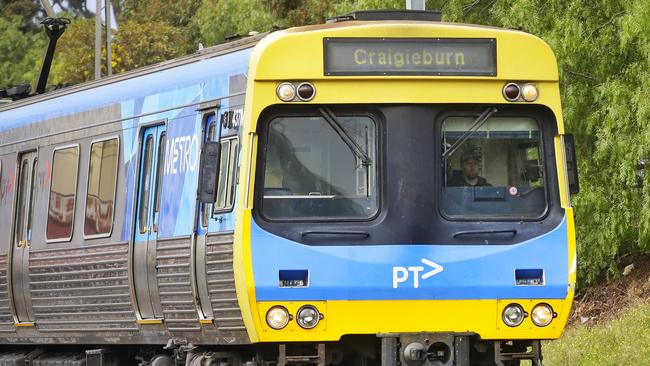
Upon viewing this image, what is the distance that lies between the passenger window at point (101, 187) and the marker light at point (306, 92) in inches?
131

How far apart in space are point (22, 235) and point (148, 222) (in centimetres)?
329

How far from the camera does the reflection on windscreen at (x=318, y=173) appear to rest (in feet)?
42.2

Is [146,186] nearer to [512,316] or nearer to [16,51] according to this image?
[512,316]

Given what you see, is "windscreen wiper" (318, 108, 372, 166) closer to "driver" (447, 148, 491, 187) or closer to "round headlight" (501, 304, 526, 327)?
"driver" (447, 148, 491, 187)

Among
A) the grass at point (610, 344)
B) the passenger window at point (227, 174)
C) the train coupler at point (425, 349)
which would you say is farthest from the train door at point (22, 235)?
the train coupler at point (425, 349)

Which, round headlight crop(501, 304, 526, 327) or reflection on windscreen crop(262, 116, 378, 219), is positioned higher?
reflection on windscreen crop(262, 116, 378, 219)

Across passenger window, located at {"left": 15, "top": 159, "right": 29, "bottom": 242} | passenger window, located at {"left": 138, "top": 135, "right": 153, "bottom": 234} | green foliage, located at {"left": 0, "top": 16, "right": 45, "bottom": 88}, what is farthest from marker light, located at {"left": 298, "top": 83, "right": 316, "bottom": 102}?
green foliage, located at {"left": 0, "top": 16, "right": 45, "bottom": 88}

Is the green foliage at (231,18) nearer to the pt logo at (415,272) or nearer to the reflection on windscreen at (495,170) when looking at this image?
the reflection on windscreen at (495,170)

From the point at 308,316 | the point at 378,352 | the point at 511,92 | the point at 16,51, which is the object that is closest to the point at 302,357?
the point at 308,316

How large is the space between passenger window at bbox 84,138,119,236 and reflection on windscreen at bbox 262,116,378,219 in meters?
3.16

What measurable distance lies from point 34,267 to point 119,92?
248 cm

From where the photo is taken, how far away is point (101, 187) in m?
16.0

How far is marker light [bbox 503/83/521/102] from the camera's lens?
13000mm

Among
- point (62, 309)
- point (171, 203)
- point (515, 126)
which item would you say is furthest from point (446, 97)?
point (62, 309)
